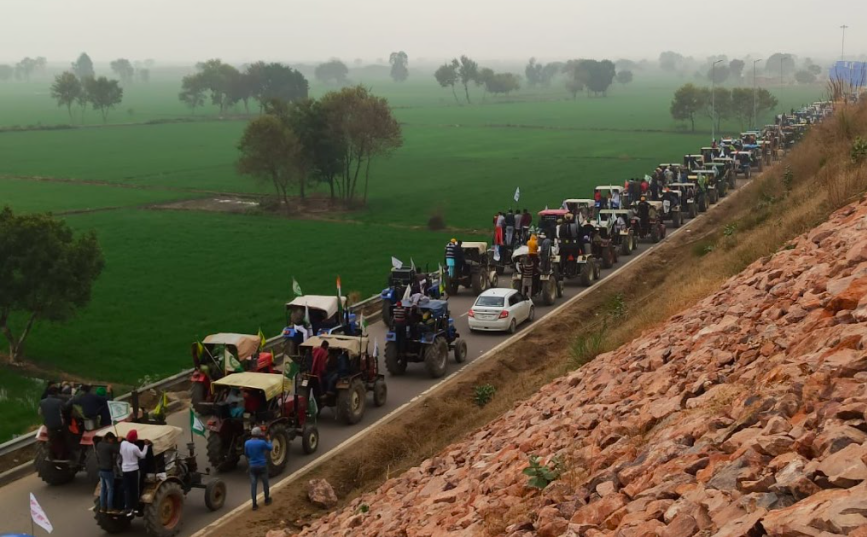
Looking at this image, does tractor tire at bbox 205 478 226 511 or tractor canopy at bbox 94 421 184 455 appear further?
tractor tire at bbox 205 478 226 511

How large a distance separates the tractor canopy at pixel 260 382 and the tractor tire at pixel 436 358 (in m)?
5.86

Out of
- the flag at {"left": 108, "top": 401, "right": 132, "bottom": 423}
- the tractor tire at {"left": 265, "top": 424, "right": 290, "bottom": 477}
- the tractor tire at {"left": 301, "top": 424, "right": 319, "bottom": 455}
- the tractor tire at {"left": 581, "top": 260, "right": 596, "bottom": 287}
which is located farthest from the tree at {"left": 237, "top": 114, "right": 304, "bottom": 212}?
the flag at {"left": 108, "top": 401, "right": 132, "bottom": 423}

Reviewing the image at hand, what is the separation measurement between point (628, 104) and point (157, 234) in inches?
6063

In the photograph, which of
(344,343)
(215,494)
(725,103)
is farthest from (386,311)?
(725,103)

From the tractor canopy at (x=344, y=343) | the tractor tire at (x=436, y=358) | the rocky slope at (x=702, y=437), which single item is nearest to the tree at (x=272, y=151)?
the tractor tire at (x=436, y=358)

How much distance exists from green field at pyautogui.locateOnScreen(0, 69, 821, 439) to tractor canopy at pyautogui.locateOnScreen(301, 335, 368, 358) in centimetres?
581

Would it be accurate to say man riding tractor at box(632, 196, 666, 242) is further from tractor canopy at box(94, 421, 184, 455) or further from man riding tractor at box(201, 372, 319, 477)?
tractor canopy at box(94, 421, 184, 455)

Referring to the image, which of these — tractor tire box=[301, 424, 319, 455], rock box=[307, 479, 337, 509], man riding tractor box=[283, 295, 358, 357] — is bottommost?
rock box=[307, 479, 337, 509]

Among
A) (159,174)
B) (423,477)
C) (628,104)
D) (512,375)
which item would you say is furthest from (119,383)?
(628,104)

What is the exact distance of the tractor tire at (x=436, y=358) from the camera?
23.9 meters

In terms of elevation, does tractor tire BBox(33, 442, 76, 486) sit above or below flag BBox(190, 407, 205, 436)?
below

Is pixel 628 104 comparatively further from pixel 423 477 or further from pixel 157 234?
pixel 423 477

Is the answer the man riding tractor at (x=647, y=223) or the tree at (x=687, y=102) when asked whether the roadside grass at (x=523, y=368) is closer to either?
the man riding tractor at (x=647, y=223)

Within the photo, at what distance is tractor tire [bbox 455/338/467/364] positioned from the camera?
2531 cm
